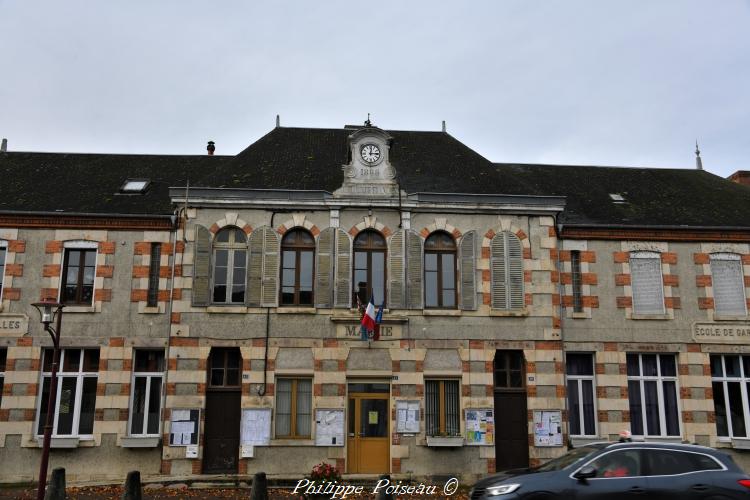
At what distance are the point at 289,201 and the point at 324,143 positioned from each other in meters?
3.88

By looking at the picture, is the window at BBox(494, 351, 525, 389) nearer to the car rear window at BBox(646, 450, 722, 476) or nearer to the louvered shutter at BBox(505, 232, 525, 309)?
the louvered shutter at BBox(505, 232, 525, 309)

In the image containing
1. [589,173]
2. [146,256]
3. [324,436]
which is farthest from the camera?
[589,173]

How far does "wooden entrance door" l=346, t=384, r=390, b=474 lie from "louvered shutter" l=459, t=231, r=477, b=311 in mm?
2965

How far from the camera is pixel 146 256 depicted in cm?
1723

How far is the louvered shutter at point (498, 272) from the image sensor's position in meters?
17.2

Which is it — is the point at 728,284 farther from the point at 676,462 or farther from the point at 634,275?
the point at 676,462

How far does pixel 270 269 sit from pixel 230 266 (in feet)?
3.43

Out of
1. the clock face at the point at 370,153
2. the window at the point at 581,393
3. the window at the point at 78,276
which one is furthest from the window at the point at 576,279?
the window at the point at 78,276

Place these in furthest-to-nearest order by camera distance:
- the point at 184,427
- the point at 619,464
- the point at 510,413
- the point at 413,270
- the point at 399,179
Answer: the point at 399,179 → the point at 413,270 → the point at 510,413 → the point at 184,427 → the point at 619,464

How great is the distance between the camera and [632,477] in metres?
9.80

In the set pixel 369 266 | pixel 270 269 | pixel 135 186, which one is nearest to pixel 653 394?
pixel 369 266

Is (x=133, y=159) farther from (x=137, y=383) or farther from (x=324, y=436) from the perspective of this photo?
(x=324, y=436)

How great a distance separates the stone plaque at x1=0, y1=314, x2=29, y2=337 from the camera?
54.6 feet

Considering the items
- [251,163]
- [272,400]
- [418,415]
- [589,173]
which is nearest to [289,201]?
[251,163]
